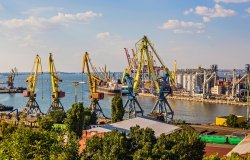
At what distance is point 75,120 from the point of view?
4294 cm

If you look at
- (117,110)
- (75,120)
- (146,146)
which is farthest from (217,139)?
(146,146)

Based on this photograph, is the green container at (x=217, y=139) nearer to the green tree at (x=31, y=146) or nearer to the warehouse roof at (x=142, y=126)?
the warehouse roof at (x=142, y=126)

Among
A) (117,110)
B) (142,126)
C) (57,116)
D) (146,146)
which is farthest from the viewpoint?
(57,116)

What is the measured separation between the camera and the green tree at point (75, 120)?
1678 inches

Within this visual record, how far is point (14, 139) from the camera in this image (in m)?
27.2

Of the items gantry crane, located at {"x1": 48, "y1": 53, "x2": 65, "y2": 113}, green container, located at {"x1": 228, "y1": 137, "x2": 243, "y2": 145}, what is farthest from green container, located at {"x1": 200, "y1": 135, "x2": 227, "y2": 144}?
gantry crane, located at {"x1": 48, "y1": 53, "x2": 65, "y2": 113}

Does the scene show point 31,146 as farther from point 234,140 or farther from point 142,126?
point 234,140

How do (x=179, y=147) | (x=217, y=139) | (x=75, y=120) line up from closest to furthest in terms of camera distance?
(x=179, y=147) < (x=75, y=120) < (x=217, y=139)

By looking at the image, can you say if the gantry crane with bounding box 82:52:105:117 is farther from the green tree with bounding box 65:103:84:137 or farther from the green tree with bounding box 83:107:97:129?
the green tree with bounding box 65:103:84:137

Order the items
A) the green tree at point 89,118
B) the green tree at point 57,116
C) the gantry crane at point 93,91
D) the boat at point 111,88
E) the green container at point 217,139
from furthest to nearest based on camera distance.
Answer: the boat at point 111,88 → the gantry crane at point 93,91 → the green tree at point 57,116 → the green tree at point 89,118 → the green container at point 217,139

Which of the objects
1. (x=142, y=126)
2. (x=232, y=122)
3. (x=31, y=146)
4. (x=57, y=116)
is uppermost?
(x=31, y=146)

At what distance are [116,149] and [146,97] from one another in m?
122

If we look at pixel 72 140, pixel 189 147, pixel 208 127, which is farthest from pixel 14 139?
pixel 208 127

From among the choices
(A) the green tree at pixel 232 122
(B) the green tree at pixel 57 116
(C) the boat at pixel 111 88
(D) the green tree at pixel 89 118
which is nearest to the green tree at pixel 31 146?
(D) the green tree at pixel 89 118
